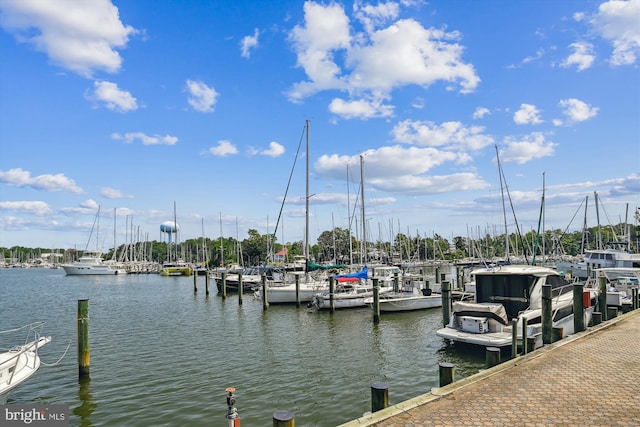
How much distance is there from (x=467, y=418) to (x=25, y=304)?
42.2 m

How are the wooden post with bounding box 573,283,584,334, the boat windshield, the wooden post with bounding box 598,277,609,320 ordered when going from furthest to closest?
the wooden post with bounding box 598,277,609,320, the boat windshield, the wooden post with bounding box 573,283,584,334

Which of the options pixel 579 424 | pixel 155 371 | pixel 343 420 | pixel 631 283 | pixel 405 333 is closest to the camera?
pixel 579 424

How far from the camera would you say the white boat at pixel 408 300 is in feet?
88.8

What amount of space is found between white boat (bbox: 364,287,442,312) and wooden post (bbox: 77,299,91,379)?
17191 mm

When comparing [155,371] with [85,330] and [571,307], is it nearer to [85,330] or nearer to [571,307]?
[85,330]

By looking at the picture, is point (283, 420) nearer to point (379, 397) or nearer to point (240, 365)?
point (379, 397)

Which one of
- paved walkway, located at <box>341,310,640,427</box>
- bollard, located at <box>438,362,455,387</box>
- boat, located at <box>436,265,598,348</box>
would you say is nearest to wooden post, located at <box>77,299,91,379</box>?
paved walkway, located at <box>341,310,640,427</box>

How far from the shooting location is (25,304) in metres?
36.5

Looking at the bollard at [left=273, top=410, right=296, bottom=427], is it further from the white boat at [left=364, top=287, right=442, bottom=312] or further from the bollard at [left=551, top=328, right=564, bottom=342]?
the white boat at [left=364, top=287, right=442, bottom=312]

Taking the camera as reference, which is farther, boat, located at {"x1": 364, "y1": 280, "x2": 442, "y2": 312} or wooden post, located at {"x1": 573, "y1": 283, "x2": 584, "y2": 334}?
boat, located at {"x1": 364, "y1": 280, "x2": 442, "y2": 312}

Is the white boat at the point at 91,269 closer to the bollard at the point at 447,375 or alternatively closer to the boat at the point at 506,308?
the boat at the point at 506,308

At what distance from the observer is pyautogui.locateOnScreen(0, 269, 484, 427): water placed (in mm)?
11523

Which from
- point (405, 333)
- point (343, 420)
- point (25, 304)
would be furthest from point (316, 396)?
point (25, 304)

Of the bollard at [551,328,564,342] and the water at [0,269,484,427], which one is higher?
the bollard at [551,328,564,342]
